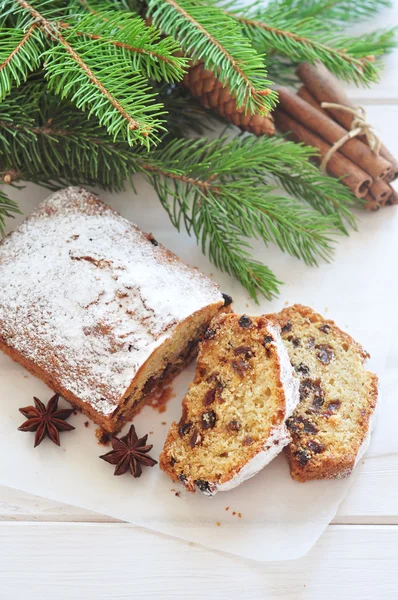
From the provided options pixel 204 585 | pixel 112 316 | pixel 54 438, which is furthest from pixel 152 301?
pixel 204 585

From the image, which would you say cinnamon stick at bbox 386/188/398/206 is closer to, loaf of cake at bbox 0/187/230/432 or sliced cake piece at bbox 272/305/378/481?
sliced cake piece at bbox 272/305/378/481

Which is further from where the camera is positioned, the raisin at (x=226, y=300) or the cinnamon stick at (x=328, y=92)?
the cinnamon stick at (x=328, y=92)

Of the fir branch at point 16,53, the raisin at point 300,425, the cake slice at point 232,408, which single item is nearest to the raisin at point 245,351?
the cake slice at point 232,408

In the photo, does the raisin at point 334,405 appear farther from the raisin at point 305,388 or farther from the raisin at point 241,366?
the raisin at point 241,366

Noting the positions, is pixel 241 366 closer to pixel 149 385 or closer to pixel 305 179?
pixel 149 385

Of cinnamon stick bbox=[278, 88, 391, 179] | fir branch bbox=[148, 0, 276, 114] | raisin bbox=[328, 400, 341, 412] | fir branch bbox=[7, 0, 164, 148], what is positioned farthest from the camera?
cinnamon stick bbox=[278, 88, 391, 179]

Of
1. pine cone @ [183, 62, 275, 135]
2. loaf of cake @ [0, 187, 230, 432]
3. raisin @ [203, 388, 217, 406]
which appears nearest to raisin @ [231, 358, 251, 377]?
raisin @ [203, 388, 217, 406]

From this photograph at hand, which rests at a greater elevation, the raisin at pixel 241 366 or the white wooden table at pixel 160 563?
the raisin at pixel 241 366
